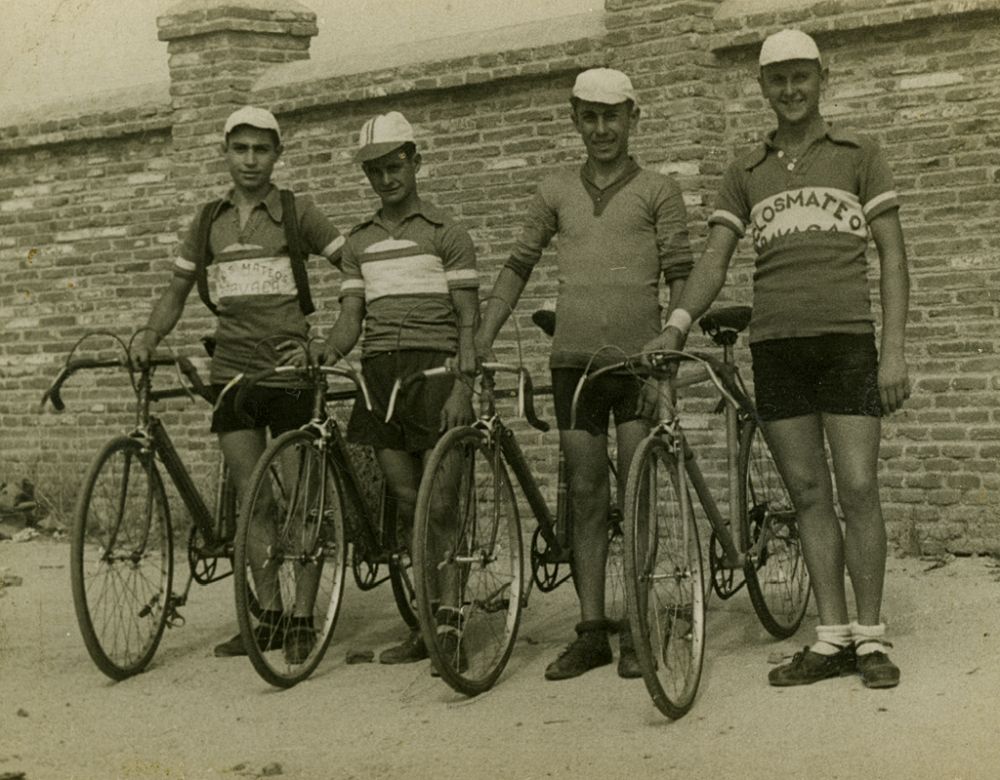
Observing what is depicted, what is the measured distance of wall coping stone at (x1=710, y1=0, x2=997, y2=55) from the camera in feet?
27.6

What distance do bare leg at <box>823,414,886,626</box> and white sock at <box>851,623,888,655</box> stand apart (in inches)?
0.9

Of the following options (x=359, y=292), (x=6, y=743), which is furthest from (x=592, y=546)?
(x=6, y=743)

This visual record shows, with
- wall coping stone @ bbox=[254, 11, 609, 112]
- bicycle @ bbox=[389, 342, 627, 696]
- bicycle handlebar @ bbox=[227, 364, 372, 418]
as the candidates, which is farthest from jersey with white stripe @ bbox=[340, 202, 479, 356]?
wall coping stone @ bbox=[254, 11, 609, 112]

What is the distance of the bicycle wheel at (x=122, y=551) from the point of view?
262 inches

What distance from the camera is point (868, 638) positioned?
602cm

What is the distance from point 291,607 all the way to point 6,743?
3.94 ft

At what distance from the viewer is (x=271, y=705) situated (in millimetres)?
6316

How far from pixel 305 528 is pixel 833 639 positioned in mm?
2033

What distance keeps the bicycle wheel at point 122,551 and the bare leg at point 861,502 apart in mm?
2693

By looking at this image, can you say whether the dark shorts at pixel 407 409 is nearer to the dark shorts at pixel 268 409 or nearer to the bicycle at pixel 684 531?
the dark shorts at pixel 268 409

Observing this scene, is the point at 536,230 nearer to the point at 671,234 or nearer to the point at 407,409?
the point at 671,234

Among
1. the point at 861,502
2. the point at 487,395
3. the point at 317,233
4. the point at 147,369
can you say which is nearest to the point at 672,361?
the point at 861,502

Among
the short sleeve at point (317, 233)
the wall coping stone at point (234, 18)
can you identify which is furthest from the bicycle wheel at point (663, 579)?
the wall coping stone at point (234, 18)

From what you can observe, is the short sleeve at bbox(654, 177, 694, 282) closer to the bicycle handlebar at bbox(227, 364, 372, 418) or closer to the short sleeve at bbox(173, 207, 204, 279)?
the bicycle handlebar at bbox(227, 364, 372, 418)
